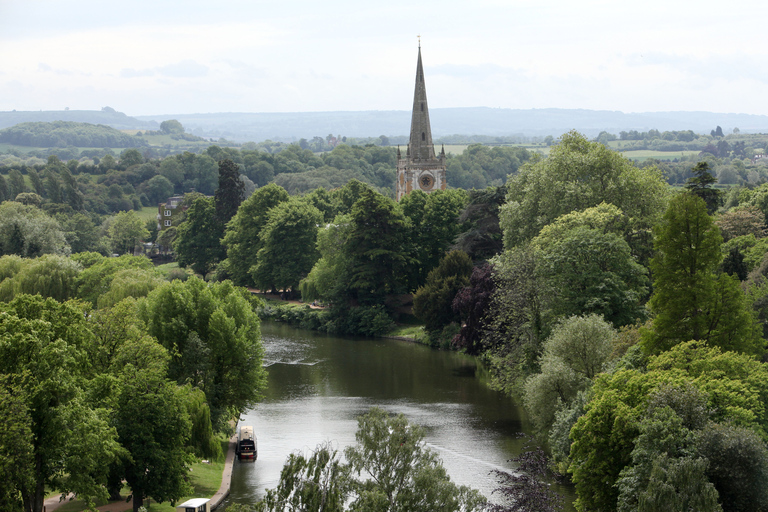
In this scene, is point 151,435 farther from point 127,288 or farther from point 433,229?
point 433,229

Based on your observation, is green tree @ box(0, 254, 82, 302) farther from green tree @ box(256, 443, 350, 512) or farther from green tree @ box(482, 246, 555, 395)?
green tree @ box(256, 443, 350, 512)

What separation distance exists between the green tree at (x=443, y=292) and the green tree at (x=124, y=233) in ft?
216

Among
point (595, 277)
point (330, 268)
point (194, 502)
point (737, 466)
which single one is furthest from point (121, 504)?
point (330, 268)

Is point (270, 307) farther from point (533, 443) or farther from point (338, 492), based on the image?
point (338, 492)

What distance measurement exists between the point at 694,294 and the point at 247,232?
6083 cm

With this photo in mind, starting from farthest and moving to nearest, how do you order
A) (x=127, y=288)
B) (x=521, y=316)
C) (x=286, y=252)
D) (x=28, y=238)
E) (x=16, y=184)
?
(x=16, y=184) → (x=286, y=252) → (x=28, y=238) → (x=127, y=288) → (x=521, y=316)

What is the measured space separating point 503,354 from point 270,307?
1399 inches

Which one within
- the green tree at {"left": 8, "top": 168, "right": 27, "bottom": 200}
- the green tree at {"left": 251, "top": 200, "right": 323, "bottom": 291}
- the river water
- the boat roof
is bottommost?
the river water

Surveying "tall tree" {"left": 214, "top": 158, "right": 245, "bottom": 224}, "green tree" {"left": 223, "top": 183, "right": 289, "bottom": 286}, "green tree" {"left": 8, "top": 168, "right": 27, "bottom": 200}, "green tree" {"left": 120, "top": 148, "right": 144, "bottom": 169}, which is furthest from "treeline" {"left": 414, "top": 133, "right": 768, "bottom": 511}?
"green tree" {"left": 120, "top": 148, "right": 144, "bottom": 169}

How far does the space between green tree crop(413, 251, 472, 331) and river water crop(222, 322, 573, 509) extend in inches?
95.9

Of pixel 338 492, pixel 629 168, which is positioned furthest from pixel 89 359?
pixel 629 168

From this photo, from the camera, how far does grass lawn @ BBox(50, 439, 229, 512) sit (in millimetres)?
32062

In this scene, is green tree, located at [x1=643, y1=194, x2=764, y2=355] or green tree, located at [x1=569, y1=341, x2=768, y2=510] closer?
green tree, located at [x1=569, y1=341, x2=768, y2=510]

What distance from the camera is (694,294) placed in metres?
35.9
